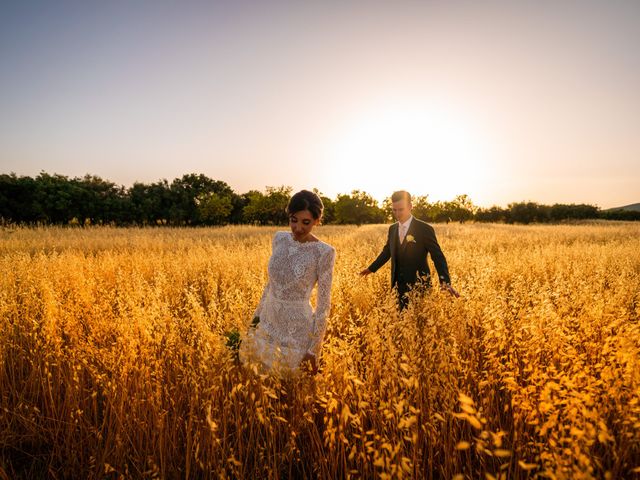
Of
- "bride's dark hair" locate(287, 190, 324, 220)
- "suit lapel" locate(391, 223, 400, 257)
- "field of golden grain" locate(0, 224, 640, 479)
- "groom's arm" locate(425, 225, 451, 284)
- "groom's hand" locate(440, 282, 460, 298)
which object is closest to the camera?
"field of golden grain" locate(0, 224, 640, 479)

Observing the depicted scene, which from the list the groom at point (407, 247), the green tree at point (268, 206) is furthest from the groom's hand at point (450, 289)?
the green tree at point (268, 206)

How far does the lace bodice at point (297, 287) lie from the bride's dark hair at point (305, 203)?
1.03 ft

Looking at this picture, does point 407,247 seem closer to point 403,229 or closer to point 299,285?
point 403,229

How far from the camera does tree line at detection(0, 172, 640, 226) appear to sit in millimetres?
42500

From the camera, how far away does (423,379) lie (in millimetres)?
2529

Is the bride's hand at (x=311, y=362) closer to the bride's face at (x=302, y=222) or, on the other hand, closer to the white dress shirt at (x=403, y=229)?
the bride's face at (x=302, y=222)

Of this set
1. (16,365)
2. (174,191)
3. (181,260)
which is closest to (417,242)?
(16,365)

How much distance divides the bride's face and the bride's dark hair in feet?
0.09

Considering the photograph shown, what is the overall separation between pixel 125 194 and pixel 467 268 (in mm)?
59490

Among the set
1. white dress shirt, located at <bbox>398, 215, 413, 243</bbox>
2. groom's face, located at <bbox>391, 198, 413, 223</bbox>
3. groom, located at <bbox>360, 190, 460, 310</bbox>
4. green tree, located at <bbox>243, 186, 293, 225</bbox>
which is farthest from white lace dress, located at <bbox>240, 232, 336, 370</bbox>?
green tree, located at <bbox>243, 186, 293, 225</bbox>

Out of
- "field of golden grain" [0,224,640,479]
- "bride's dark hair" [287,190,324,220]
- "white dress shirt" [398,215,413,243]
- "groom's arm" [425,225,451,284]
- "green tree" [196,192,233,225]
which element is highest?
"green tree" [196,192,233,225]

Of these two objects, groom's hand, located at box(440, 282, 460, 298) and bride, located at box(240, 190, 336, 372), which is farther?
groom's hand, located at box(440, 282, 460, 298)

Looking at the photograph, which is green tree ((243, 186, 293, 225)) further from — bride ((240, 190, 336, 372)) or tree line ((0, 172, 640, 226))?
bride ((240, 190, 336, 372))

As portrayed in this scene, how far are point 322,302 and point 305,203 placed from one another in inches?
33.0
